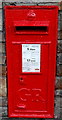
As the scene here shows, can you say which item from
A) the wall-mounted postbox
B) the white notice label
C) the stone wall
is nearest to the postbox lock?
the wall-mounted postbox

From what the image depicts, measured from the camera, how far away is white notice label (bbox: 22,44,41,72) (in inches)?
→ 83.4

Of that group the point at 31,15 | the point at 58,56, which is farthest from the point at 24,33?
the point at 58,56

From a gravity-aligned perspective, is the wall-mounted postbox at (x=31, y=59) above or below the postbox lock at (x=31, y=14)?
below

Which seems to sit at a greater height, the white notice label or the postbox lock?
the postbox lock

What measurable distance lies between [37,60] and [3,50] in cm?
42

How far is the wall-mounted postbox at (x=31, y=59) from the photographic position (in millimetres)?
2049

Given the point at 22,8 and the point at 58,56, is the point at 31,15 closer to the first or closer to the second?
the point at 22,8

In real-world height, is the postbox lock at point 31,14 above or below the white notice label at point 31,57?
above

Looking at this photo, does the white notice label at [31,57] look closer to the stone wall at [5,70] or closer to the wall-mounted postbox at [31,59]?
the wall-mounted postbox at [31,59]

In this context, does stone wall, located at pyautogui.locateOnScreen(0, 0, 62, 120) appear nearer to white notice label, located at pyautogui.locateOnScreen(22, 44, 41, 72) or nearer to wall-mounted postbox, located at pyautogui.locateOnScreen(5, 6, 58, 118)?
wall-mounted postbox, located at pyautogui.locateOnScreen(5, 6, 58, 118)

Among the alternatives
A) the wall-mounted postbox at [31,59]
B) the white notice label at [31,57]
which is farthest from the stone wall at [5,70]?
the white notice label at [31,57]

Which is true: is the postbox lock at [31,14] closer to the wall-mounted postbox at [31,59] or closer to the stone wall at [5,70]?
the wall-mounted postbox at [31,59]

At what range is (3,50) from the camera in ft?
7.38

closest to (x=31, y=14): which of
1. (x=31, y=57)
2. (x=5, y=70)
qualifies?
(x=31, y=57)
